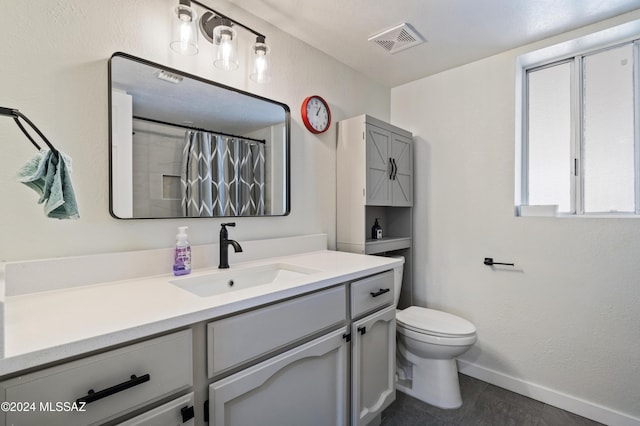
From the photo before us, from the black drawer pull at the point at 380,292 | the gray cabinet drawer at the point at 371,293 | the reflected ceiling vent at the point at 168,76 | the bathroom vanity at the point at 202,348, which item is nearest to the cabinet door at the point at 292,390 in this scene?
the bathroom vanity at the point at 202,348

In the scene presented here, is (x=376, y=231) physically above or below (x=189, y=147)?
below

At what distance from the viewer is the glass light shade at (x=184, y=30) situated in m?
1.31

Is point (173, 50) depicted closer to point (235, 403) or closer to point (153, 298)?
point (153, 298)

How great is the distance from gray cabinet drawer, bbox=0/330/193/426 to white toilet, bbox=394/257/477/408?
1438 mm

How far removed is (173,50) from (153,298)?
3.60 feet

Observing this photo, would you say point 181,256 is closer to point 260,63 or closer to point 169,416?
point 169,416

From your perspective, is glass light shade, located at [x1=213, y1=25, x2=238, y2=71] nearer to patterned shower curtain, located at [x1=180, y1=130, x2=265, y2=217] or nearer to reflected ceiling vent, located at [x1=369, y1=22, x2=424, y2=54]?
patterned shower curtain, located at [x1=180, y1=130, x2=265, y2=217]

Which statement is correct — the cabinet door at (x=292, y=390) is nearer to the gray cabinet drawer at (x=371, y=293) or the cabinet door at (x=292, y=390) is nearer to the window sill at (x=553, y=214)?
the gray cabinet drawer at (x=371, y=293)

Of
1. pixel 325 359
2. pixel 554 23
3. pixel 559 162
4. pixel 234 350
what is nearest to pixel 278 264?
pixel 325 359

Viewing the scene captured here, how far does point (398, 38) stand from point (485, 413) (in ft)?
7.61

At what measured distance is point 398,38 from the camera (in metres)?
1.90

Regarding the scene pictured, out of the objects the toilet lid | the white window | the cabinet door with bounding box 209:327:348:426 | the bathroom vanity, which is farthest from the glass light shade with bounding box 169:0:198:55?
the white window

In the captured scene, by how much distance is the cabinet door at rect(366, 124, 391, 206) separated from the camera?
6.76ft

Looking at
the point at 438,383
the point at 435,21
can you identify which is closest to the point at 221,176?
the point at 435,21
